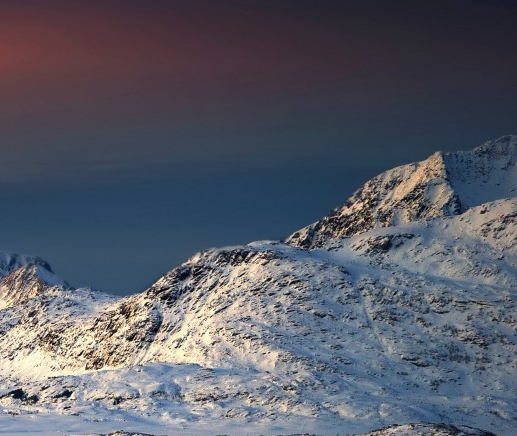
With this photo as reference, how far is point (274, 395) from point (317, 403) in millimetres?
7064

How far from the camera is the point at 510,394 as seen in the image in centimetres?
18038

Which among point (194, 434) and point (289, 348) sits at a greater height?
point (289, 348)

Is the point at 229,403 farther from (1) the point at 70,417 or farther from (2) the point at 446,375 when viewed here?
(2) the point at 446,375

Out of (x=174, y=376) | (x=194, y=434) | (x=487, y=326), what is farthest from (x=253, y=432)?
(x=487, y=326)

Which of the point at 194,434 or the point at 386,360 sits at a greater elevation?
the point at 386,360

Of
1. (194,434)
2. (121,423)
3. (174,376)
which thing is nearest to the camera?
(194,434)

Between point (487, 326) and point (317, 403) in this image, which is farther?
point (487, 326)

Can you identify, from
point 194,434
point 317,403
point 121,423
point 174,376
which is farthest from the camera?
point 174,376

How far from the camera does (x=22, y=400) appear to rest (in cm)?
18138

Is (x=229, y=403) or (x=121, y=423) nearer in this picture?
(x=121, y=423)

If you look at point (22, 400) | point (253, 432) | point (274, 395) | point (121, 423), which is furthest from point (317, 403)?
point (22, 400)

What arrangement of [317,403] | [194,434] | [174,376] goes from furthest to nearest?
1. [174,376]
2. [317,403]
3. [194,434]

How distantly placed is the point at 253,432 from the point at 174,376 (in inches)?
1349

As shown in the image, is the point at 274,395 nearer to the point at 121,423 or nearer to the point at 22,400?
the point at 121,423
